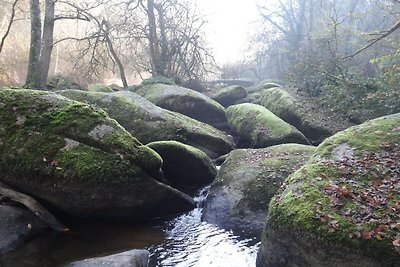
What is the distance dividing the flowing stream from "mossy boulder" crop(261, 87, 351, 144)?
754 cm

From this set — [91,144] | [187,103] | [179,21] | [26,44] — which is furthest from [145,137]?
[26,44]

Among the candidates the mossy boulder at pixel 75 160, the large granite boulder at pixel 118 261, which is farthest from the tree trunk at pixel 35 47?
the large granite boulder at pixel 118 261

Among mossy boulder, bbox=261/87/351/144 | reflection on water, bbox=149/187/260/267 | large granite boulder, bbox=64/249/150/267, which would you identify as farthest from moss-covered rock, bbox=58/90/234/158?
large granite boulder, bbox=64/249/150/267

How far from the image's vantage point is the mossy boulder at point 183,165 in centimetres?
895

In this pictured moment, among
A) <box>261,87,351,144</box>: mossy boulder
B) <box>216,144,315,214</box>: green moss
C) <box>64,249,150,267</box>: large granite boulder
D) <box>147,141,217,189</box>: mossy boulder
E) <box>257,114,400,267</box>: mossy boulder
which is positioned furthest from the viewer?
<box>261,87,351,144</box>: mossy boulder

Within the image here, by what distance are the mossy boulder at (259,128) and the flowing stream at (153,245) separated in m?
→ 5.88

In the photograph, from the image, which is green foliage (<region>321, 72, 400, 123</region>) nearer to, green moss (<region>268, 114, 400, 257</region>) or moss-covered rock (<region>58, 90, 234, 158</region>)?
moss-covered rock (<region>58, 90, 234, 158</region>)

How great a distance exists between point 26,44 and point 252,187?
19422mm

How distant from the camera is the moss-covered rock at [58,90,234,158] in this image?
438 inches

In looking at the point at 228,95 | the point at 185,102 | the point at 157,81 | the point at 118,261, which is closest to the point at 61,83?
the point at 157,81

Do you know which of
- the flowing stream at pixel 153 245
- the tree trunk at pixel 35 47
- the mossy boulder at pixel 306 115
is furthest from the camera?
the mossy boulder at pixel 306 115

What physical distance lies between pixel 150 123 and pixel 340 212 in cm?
718

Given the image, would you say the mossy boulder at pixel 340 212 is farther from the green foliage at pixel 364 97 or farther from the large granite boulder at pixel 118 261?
the green foliage at pixel 364 97

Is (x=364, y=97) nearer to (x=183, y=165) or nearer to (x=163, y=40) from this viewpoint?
(x=183, y=165)
